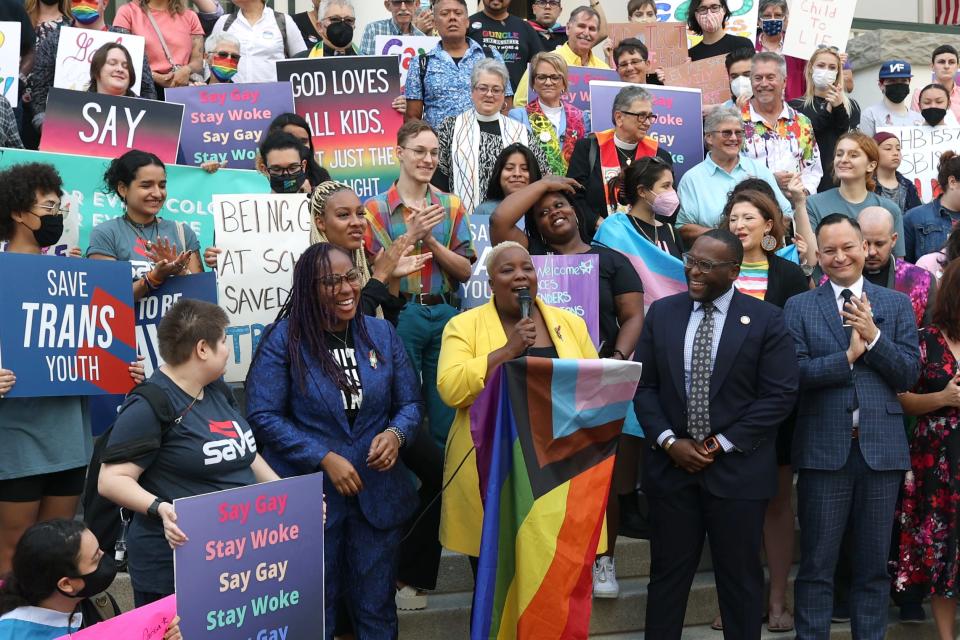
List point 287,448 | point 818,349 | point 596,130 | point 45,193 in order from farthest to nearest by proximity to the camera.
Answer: point 596,130
point 818,349
point 45,193
point 287,448

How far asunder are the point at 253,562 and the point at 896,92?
8.78m

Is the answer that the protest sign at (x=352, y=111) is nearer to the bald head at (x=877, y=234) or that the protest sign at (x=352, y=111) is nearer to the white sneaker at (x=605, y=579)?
the bald head at (x=877, y=234)

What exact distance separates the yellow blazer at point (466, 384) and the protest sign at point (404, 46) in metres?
4.89

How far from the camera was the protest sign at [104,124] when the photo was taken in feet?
28.1

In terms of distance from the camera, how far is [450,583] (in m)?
7.09

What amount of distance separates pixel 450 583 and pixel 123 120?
3.95m

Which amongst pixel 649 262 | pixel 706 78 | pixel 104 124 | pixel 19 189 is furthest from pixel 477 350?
pixel 706 78

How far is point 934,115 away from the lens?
1127 centimetres

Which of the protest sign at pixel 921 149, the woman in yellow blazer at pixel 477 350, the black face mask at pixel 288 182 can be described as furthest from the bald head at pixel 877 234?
the protest sign at pixel 921 149

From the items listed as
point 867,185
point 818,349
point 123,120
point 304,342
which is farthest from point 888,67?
point 304,342

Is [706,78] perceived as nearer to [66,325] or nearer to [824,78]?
[824,78]

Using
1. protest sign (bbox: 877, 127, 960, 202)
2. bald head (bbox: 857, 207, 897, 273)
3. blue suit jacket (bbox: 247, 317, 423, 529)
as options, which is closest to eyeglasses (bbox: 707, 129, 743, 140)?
bald head (bbox: 857, 207, 897, 273)

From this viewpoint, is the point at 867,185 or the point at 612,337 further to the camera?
the point at 867,185

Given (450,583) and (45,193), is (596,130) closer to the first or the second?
(450,583)
